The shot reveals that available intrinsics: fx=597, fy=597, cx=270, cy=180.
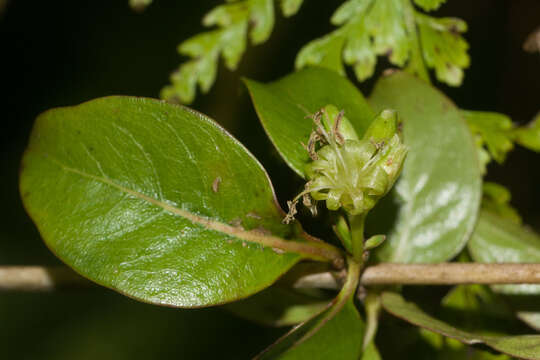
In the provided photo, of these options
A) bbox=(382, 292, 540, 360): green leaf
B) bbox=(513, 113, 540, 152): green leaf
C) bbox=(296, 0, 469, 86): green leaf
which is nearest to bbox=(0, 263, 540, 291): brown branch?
bbox=(382, 292, 540, 360): green leaf

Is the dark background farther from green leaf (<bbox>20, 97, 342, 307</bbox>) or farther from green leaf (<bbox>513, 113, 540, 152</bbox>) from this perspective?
green leaf (<bbox>20, 97, 342, 307</bbox>)

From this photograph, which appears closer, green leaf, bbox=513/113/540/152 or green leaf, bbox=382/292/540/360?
green leaf, bbox=382/292/540/360

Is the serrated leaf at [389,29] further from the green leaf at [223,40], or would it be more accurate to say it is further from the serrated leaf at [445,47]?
the green leaf at [223,40]

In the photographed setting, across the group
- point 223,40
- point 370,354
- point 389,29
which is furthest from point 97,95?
point 370,354

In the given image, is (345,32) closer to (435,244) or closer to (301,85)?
(301,85)

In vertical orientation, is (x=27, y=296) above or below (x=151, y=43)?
below

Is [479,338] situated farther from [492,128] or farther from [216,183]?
[492,128]

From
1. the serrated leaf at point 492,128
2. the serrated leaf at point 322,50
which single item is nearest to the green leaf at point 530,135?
the serrated leaf at point 492,128

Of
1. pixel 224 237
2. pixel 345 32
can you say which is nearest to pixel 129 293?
pixel 224 237
